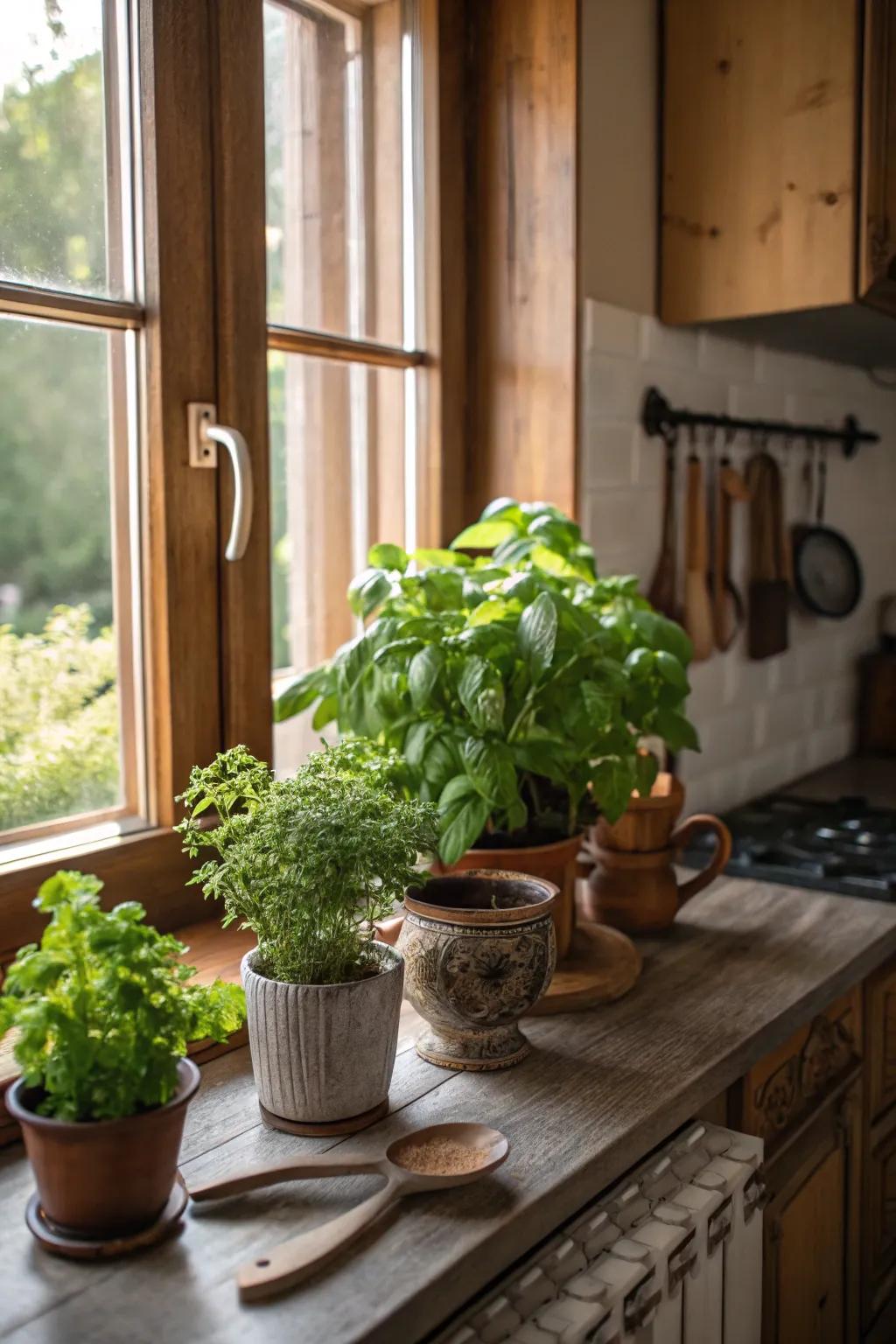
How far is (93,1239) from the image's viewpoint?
0.90 m

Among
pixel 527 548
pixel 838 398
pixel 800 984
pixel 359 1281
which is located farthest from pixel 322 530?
pixel 838 398

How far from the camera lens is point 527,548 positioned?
1.50 m

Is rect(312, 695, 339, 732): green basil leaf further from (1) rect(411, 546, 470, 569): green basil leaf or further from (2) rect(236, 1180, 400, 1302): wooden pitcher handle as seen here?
(2) rect(236, 1180, 400, 1302): wooden pitcher handle

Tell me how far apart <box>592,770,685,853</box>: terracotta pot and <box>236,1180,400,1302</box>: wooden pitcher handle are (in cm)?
71

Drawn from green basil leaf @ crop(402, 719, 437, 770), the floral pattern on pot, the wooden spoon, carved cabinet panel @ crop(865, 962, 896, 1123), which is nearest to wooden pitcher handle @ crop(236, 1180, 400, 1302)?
the wooden spoon

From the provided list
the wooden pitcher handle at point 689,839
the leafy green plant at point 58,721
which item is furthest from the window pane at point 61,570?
the wooden pitcher handle at point 689,839

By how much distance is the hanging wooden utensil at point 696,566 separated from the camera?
217cm

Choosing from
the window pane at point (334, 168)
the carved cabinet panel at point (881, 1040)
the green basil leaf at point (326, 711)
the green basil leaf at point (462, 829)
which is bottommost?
the carved cabinet panel at point (881, 1040)

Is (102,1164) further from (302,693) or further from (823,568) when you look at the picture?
(823,568)

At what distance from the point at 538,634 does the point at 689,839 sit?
1.59ft

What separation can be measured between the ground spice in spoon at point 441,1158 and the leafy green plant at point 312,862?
157mm

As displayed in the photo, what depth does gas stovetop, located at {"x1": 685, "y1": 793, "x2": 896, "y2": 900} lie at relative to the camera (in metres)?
1.85

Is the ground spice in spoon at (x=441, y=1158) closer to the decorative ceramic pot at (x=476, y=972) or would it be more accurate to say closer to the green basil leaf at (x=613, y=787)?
the decorative ceramic pot at (x=476, y=972)

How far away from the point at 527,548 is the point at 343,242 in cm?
58
